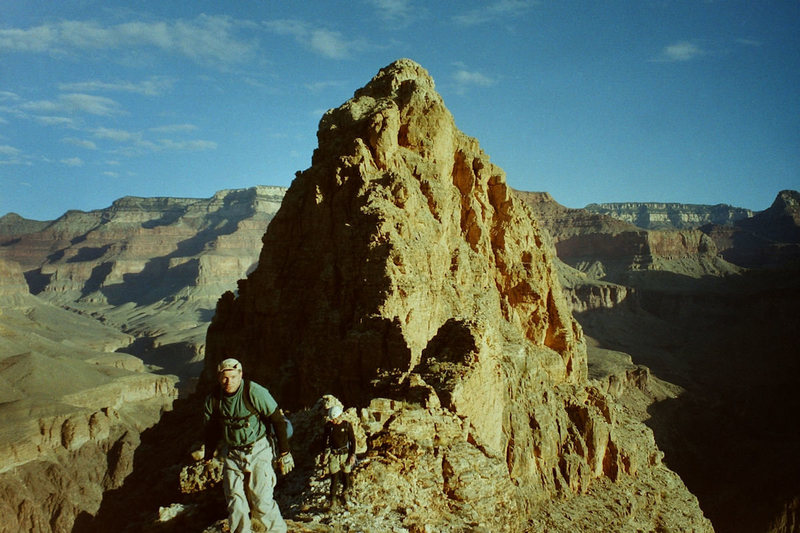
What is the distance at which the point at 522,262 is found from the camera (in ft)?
115

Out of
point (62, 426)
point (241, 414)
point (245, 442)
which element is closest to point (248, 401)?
point (241, 414)

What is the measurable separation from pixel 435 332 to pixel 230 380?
16625 millimetres

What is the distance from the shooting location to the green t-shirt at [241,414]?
8453 mm

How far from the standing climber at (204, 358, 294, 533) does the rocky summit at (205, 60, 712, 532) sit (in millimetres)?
2632

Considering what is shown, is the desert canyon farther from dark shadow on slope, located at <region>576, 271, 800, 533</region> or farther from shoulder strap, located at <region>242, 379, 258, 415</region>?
shoulder strap, located at <region>242, 379, 258, 415</region>

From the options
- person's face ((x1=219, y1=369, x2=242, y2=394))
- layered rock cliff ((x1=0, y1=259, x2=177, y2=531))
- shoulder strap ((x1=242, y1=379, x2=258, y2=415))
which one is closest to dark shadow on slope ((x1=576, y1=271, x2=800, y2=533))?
shoulder strap ((x1=242, y1=379, x2=258, y2=415))

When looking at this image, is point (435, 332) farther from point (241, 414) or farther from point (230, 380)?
point (230, 380)

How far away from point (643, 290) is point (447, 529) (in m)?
149

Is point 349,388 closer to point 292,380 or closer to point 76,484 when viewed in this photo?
point 292,380

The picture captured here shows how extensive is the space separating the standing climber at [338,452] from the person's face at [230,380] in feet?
8.88

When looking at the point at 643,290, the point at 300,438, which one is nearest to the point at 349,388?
the point at 300,438

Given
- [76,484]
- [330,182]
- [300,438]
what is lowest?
[76,484]

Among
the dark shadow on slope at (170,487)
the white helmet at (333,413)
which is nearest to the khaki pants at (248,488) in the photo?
the dark shadow on slope at (170,487)

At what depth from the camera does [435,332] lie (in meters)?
24.3
